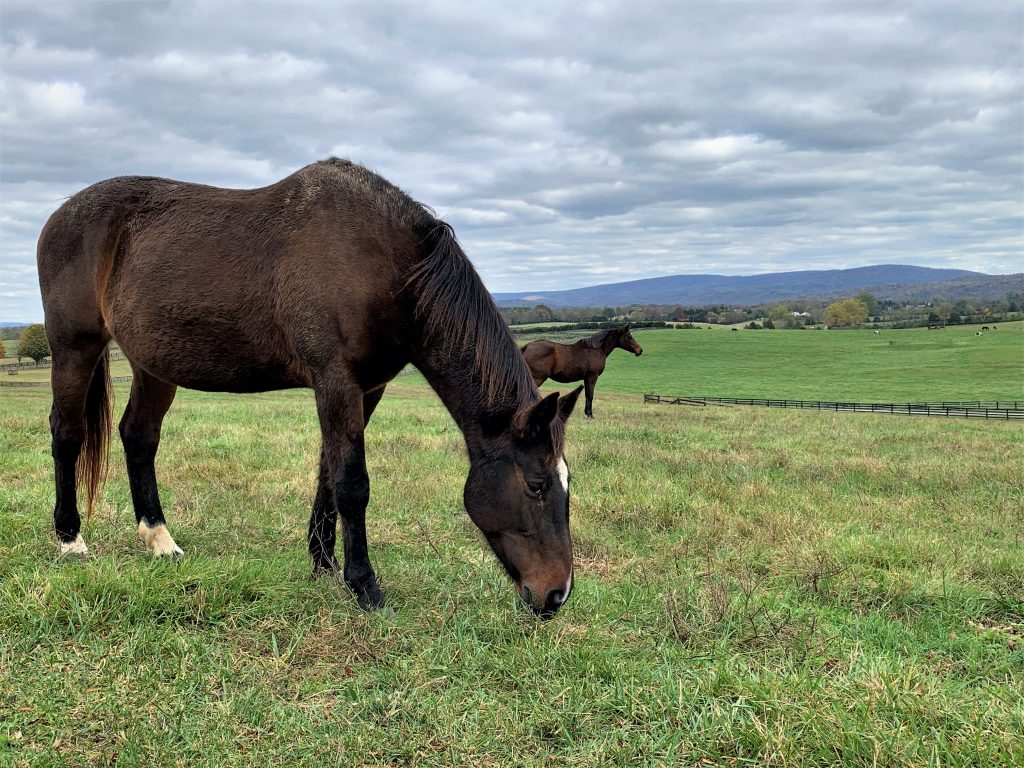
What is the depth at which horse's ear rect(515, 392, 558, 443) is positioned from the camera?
3.80m

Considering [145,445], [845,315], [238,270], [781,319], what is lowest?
[145,445]

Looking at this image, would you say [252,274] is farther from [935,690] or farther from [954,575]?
[954,575]

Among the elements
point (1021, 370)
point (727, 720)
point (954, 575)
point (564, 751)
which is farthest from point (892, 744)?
point (1021, 370)

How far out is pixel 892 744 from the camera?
2578 mm

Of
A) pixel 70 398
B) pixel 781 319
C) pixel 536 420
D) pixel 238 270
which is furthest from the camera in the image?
pixel 781 319

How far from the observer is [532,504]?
400 cm

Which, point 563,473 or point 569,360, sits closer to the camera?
point 563,473

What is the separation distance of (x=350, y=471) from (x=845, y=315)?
134 m

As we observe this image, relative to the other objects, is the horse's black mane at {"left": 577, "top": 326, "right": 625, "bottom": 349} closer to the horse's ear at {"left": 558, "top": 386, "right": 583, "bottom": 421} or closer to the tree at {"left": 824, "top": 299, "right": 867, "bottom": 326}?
the horse's ear at {"left": 558, "top": 386, "right": 583, "bottom": 421}

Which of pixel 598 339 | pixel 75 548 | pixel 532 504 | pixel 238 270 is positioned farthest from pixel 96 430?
pixel 598 339

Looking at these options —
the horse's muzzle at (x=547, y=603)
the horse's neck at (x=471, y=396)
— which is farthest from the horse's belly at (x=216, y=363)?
the horse's muzzle at (x=547, y=603)

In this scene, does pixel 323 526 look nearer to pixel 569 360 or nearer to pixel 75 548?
pixel 75 548

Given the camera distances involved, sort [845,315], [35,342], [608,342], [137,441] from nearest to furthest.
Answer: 1. [137,441]
2. [608,342]
3. [35,342]
4. [845,315]

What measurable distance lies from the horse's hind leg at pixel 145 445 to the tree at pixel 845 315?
12960cm
